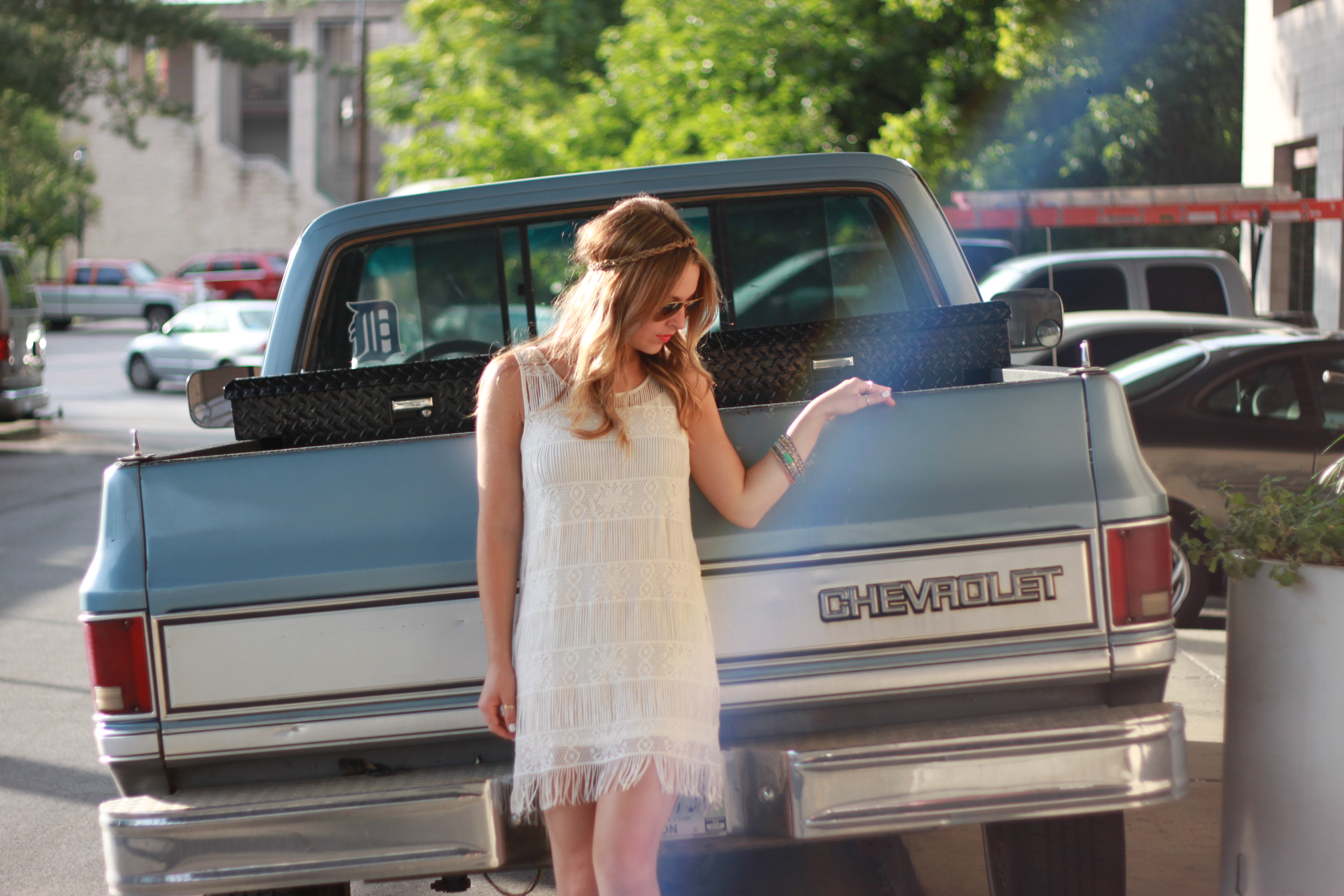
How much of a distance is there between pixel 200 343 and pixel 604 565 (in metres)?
21.8

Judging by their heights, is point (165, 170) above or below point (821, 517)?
above

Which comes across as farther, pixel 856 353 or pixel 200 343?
pixel 200 343

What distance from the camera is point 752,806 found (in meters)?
2.74

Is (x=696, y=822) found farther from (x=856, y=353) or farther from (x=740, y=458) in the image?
(x=856, y=353)

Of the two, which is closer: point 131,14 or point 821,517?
point 821,517

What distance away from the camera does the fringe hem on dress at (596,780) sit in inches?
96.9

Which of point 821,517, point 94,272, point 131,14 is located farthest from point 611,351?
point 94,272

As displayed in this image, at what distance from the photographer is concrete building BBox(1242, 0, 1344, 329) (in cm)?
1496

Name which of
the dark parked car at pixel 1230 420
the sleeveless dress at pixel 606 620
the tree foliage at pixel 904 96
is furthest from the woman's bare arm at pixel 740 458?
the tree foliage at pixel 904 96

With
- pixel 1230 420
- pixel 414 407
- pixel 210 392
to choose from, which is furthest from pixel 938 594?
pixel 1230 420

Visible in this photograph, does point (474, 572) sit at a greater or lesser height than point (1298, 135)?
lesser

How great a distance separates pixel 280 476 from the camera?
9.25 ft

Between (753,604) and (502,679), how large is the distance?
0.56m

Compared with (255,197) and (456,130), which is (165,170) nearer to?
(255,197)
